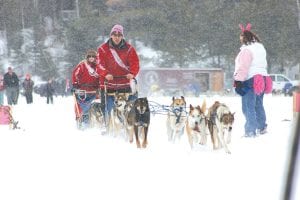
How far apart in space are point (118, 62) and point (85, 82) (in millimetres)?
2291

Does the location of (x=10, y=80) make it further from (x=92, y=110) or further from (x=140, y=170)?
(x=140, y=170)

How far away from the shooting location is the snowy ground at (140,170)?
3.43 m

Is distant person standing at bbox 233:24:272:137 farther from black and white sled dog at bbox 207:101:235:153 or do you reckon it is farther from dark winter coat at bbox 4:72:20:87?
dark winter coat at bbox 4:72:20:87

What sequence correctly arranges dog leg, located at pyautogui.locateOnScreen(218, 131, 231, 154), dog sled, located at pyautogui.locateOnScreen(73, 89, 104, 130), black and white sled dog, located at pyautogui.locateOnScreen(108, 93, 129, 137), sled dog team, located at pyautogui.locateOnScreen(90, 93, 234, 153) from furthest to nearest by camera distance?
dog sled, located at pyautogui.locateOnScreen(73, 89, 104, 130), black and white sled dog, located at pyautogui.locateOnScreen(108, 93, 129, 137), sled dog team, located at pyautogui.locateOnScreen(90, 93, 234, 153), dog leg, located at pyautogui.locateOnScreen(218, 131, 231, 154)

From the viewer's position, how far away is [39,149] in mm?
6602

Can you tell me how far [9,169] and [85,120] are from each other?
18.0 ft

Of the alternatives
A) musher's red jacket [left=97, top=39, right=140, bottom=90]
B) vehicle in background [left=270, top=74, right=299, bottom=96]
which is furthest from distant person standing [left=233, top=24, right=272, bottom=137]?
vehicle in background [left=270, top=74, right=299, bottom=96]

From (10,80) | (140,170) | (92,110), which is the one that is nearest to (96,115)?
(92,110)

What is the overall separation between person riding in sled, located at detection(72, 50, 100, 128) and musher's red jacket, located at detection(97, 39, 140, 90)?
1.89 meters

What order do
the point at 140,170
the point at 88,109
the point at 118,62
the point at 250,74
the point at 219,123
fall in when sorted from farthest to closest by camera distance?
1. the point at 88,109
2. the point at 118,62
3. the point at 250,74
4. the point at 219,123
5. the point at 140,170

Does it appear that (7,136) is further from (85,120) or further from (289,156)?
(289,156)

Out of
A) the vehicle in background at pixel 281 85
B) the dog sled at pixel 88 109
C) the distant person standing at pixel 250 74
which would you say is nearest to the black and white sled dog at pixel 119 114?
the dog sled at pixel 88 109

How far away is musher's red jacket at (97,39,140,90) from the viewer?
8273 mm

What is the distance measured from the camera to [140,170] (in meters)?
4.51
